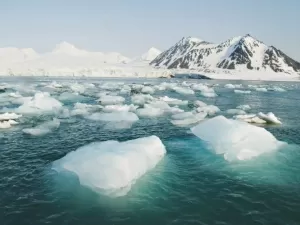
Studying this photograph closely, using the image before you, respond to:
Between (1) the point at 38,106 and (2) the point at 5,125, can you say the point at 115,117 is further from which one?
(1) the point at 38,106

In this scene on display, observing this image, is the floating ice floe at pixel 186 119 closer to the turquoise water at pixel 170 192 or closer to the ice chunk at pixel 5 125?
the turquoise water at pixel 170 192

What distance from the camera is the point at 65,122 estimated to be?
27109mm

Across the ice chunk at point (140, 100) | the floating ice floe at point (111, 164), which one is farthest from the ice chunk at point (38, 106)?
the floating ice floe at point (111, 164)

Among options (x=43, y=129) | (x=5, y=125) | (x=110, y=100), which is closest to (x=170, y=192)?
(x=43, y=129)

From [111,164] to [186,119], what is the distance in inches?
645

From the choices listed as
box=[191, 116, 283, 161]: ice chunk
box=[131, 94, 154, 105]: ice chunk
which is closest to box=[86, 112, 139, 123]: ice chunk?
box=[191, 116, 283, 161]: ice chunk

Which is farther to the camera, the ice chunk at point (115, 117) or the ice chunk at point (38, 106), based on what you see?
the ice chunk at point (38, 106)

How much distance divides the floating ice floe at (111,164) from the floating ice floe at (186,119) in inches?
452

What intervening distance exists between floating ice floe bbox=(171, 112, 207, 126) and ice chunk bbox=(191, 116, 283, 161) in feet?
23.2

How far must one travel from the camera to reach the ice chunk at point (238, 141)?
16.2m

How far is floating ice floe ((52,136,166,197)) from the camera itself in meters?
12.0

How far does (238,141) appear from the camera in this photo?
1730cm

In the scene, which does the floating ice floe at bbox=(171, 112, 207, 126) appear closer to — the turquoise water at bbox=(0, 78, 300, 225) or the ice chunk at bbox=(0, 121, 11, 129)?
the turquoise water at bbox=(0, 78, 300, 225)

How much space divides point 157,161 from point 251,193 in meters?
5.10
